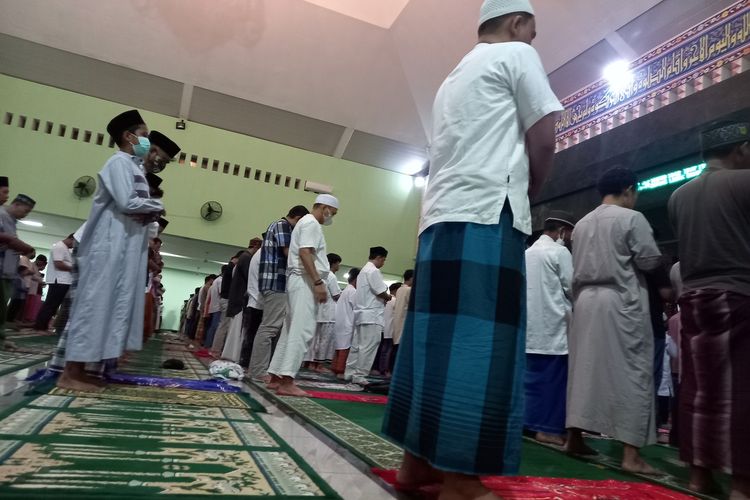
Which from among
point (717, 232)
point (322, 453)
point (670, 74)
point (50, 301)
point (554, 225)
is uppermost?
point (670, 74)

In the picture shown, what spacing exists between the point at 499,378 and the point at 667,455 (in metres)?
2.31

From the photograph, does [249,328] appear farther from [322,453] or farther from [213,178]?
[213,178]

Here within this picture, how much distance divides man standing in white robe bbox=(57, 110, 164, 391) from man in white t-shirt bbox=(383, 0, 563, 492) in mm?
1758

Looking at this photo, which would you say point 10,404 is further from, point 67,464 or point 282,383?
point 282,383

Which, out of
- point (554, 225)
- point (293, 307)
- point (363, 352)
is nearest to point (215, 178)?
point (363, 352)

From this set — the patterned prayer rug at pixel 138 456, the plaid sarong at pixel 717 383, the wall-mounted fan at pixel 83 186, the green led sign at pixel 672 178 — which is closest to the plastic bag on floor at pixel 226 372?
the patterned prayer rug at pixel 138 456

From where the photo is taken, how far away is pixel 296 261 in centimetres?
364

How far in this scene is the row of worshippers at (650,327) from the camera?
72.9 inches

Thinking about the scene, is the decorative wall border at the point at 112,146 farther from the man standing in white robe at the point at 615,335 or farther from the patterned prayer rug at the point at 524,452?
the man standing in white robe at the point at 615,335

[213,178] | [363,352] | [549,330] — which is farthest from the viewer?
[213,178]

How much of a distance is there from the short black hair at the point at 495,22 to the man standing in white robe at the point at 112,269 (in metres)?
1.91

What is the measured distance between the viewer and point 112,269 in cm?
256

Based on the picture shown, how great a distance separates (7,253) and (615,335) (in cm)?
454

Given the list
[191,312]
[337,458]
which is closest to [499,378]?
[337,458]
